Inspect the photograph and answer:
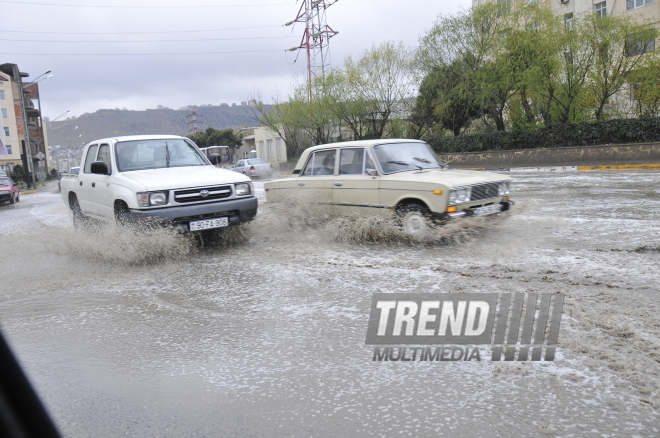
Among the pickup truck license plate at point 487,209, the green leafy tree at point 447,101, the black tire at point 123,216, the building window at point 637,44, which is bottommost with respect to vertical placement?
the pickup truck license plate at point 487,209

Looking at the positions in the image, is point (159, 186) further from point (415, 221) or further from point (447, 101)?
point (447, 101)

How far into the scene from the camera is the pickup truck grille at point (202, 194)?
7.61 m

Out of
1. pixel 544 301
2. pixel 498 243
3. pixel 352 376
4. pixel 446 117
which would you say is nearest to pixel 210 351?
pixel 352 376

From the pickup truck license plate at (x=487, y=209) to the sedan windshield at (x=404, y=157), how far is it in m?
1.16

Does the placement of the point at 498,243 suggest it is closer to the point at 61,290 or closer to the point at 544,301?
the point at 544,301

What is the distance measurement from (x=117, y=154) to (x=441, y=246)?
5.23 m

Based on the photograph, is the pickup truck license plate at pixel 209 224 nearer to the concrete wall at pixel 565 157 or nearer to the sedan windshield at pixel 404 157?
the sedan windshield at pixel 404 157

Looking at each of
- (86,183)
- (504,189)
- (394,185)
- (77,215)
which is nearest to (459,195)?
(394,185)

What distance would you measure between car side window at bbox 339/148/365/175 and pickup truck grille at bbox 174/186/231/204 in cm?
192

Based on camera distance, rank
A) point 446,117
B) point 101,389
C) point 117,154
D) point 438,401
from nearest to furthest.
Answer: point 438,401 → point 101,389 → point 117,154 → point 446,117

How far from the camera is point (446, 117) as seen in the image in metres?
33.4

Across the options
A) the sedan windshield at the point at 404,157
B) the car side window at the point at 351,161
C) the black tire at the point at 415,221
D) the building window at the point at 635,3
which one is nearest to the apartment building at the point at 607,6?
the building window at the point at 635,3

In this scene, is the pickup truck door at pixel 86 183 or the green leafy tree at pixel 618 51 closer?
the pickup truck door at pixel 86 183

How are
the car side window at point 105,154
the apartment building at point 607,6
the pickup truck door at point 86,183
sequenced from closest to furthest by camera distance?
the car side window at point 105,154, the pickup truck door at point 86,183, the apartment building at point 607,6
